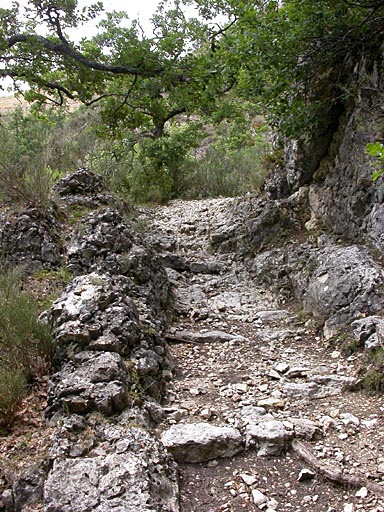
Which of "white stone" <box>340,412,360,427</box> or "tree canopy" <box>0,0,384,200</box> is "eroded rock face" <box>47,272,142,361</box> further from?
"tree canopy" <box>0,0,384,200</box>

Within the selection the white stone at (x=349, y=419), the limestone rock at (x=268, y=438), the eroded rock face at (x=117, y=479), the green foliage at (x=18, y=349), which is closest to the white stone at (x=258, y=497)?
the limestone rock at (x=268, y=438)

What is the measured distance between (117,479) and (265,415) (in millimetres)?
1325

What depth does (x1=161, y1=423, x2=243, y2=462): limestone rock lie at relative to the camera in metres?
2.80

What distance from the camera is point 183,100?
7.82 metres

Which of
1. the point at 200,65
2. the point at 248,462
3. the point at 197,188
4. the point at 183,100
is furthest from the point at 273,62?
the point at 197,188

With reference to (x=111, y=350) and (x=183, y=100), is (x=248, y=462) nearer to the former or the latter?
(x=111, y=350)

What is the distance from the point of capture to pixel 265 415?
3211 mm

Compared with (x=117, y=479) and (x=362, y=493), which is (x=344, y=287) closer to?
(x=362, y=493)

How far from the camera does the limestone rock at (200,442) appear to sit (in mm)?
2803

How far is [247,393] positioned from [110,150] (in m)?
9.92

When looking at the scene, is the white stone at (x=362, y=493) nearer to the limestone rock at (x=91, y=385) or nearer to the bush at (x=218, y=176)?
the limestone rock at (x=91, y=385)

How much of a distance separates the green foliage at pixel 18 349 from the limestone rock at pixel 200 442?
102 centimetres

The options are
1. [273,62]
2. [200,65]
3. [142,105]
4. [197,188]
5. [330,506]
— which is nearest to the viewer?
[330,506]

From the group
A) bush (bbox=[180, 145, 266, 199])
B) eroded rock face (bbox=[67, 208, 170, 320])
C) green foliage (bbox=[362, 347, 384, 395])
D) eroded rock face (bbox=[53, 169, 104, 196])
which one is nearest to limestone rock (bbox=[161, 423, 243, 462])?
green foliage (bbox=[362, 347, 384, 395])
